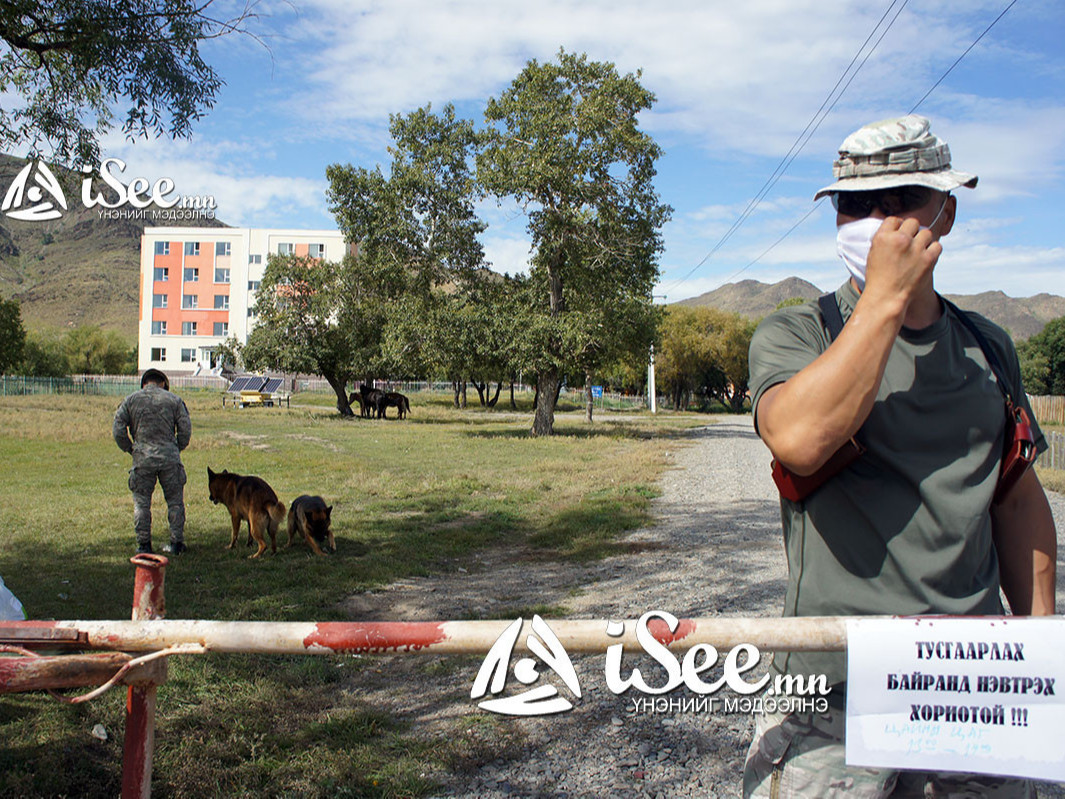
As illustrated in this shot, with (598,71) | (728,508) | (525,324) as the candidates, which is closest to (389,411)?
(525,324)

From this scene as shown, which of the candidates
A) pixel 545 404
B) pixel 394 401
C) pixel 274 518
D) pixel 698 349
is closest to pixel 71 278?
pixel 698 349

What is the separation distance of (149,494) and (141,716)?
23.1ft

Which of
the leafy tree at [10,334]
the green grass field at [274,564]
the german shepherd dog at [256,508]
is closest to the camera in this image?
the green grass field at [274,564]

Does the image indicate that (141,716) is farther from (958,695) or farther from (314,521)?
(314,521)

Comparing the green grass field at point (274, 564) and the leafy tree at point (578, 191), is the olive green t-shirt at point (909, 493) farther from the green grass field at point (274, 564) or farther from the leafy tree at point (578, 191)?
the leafy tree at point (578, 191)

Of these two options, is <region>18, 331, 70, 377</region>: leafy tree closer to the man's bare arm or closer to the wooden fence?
the wooden fence

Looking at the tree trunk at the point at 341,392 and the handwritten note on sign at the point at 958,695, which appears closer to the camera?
the handwritten note on sign at the point at 958,695

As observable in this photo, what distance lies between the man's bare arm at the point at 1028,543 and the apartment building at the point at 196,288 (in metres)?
73.5

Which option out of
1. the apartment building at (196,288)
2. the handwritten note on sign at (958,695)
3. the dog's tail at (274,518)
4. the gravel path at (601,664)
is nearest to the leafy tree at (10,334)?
the apartment building at (196,288)

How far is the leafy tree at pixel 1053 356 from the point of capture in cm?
6150

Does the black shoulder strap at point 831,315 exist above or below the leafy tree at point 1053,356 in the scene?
below

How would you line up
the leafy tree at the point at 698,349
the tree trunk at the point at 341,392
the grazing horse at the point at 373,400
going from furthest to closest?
the leafy tree at the point at 698,349 < the tree trunk at the point at 341,392 < the grazing horse at the point at 373,400

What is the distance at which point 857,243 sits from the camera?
1.73m

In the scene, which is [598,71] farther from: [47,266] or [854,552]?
[47,266]
